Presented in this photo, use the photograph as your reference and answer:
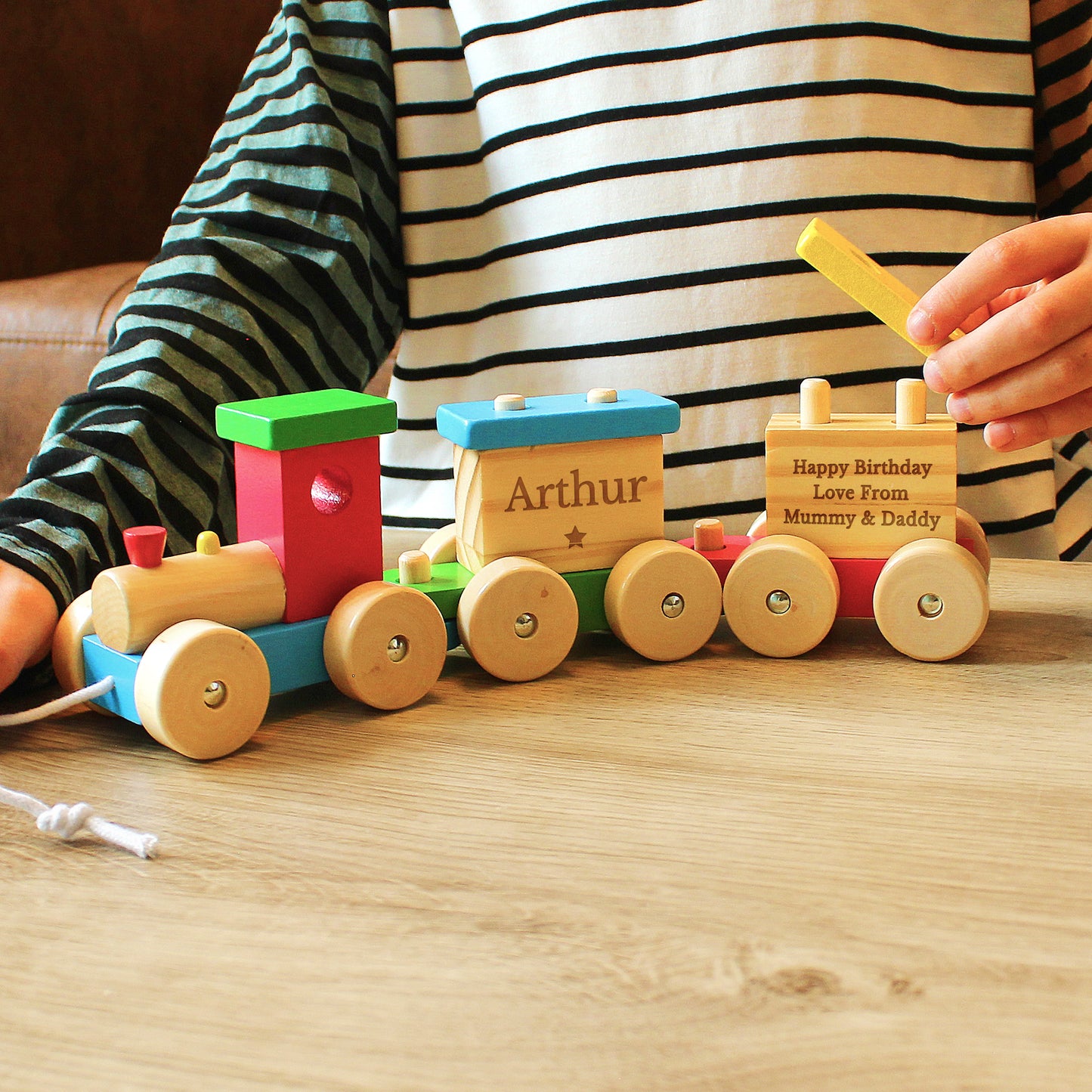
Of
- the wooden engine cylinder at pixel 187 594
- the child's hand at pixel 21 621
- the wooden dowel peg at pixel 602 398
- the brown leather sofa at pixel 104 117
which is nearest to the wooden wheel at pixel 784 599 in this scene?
the wooden dowel peg at pixel 602 398

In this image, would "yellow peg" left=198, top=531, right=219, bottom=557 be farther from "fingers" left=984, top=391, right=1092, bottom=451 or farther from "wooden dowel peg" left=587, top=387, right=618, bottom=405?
"fingers" left=984, top=391, right=1092, bottom=451

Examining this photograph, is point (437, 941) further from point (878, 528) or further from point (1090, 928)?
point (878, 528)

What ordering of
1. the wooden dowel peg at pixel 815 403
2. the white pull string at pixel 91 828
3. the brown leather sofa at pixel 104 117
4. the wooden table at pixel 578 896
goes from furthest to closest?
1. the brown leather sofa at pixel 104 117
2. the wooden dowel peg at pixel 815 403
3. the white pull string at pixel 91 828
4. the wooden table at pixel 578 896

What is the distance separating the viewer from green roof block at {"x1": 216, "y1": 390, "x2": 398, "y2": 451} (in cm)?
53

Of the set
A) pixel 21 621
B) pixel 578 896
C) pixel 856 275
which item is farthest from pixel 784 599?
pixel 21 621

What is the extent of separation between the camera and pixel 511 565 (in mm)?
587

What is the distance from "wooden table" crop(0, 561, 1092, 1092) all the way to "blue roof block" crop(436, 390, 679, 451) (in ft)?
0.42

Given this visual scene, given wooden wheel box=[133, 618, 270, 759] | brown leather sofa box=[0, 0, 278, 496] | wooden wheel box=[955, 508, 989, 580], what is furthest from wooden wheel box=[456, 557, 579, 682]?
brown leather sofa box=[0, 0, 278, 496]

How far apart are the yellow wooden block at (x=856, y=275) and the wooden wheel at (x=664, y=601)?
16cm

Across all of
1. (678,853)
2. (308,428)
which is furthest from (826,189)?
(678,853)

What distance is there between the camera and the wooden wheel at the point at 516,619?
1.90ft

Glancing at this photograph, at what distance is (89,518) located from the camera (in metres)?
0.63

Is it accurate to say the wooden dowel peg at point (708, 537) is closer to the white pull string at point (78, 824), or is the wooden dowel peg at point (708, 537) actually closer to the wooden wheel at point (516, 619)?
the wooden wheel at point (516, 619)

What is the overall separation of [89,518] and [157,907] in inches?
12.4
